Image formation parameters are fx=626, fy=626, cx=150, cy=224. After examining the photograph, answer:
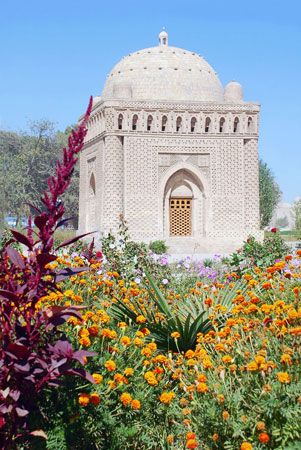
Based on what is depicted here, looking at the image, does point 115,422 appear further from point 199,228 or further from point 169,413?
point 199,228

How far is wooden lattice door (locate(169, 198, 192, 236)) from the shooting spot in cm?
2227

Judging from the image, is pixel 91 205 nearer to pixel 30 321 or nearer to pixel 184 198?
pixel 184 198

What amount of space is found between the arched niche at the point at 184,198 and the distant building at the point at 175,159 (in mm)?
36

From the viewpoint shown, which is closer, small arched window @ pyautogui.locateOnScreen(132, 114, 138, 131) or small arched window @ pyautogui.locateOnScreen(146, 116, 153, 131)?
small arched window @ pyautogui.locateOnScreen(132, 114, 138, 131)

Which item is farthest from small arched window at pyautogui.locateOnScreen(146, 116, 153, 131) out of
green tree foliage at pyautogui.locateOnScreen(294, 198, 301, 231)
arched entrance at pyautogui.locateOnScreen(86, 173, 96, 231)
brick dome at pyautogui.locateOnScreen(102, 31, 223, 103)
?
green tree foliage at pyautogui.locateOnScreen(294, 198, 301, 231)

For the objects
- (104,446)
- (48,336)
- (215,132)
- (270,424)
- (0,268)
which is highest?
(215,132)

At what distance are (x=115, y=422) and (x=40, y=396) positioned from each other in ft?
1.30

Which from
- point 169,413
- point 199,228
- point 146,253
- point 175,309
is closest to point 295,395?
point 169,413

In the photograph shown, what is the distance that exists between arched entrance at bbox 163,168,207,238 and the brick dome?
111 inches

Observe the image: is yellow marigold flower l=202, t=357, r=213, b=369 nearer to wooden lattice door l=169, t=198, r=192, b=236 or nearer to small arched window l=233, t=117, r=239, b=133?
wooden lattice door l=169, t=198, r=192, b=236

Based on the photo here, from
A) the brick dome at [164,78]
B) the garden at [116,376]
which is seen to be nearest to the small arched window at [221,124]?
the brick dome at [164,78]

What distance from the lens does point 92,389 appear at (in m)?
3.15

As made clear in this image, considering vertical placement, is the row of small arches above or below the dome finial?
below

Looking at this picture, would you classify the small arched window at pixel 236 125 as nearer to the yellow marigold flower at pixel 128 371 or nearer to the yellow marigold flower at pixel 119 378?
the yellow marigold flower at pixel 128 371
